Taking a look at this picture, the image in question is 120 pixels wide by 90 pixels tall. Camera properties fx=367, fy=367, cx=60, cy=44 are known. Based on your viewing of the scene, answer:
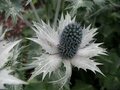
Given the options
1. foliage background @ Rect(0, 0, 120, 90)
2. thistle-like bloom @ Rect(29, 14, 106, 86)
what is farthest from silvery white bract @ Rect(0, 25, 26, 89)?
foliage background @ Rect(0, 0, 120, 90)

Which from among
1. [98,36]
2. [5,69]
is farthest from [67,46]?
[98,36]

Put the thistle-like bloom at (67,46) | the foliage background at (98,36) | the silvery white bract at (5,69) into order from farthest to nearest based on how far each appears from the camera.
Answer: the foliage background at (98,36)
the thistle-like bloom at (67,46)
the silvery white bract at (5,69)

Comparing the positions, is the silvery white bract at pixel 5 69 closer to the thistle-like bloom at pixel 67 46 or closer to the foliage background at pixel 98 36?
the thistle-like bloom at pixel 67 46

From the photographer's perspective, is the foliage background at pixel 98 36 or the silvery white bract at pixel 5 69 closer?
the silvery white bract at pixel 5 69

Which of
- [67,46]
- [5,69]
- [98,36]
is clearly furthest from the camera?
[98,36]

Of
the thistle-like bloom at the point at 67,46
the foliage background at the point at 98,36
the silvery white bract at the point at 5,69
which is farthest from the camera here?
the foliage background at the point at 98,36

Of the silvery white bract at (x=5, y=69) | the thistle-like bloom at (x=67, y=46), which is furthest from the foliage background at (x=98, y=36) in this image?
the silvery white bract at (x=5, y=69)

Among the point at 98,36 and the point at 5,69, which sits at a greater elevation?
the point at 5,69

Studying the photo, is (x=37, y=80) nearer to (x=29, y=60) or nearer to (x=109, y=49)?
(x=29, y=60)

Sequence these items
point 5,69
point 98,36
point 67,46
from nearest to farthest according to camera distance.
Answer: point 5,69 → point 67,46 → point 98,36

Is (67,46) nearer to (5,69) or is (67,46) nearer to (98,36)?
(5,69)

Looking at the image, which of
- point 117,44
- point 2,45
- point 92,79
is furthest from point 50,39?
point 117,44

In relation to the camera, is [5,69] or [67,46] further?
[67,46]
